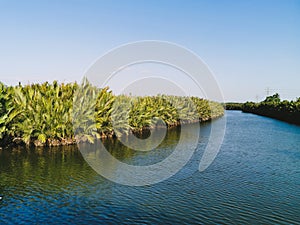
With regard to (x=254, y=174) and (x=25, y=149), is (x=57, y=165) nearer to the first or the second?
(x=25, y=149)

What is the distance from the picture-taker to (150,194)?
37.8 ft

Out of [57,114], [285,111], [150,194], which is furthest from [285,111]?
[150,194]

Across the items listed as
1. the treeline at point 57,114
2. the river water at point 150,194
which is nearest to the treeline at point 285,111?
the treeline at point 57,114

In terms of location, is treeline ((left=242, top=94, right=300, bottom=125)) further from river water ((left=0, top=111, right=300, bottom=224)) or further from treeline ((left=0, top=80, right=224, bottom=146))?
river water ((left=0, top=111, right=300, bottom=224))

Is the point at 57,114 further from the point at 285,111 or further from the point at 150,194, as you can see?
the point at 285,111

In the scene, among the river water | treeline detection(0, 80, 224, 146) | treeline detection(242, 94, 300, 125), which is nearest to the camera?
the river water

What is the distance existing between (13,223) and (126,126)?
2017 cm

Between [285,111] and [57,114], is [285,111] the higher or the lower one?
the higher one

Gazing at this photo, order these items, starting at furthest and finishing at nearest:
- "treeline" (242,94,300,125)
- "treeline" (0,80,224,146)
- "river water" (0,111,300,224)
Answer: "treeline" (242,94,300,125) < "treeline" (0,80,224,146) < "river water" (0,111,300,224)

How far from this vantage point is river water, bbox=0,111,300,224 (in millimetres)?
9258

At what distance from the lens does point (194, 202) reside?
10.7 m

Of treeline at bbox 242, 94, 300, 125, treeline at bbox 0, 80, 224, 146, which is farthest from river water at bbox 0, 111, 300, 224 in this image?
treeline at bbox 242, 94, 300, 125

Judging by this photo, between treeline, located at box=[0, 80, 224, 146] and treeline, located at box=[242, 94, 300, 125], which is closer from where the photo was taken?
Result: treeline, located at box=[0, 80, 224, 146]

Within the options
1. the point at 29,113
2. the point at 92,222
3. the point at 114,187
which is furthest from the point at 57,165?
the point at 92,222
